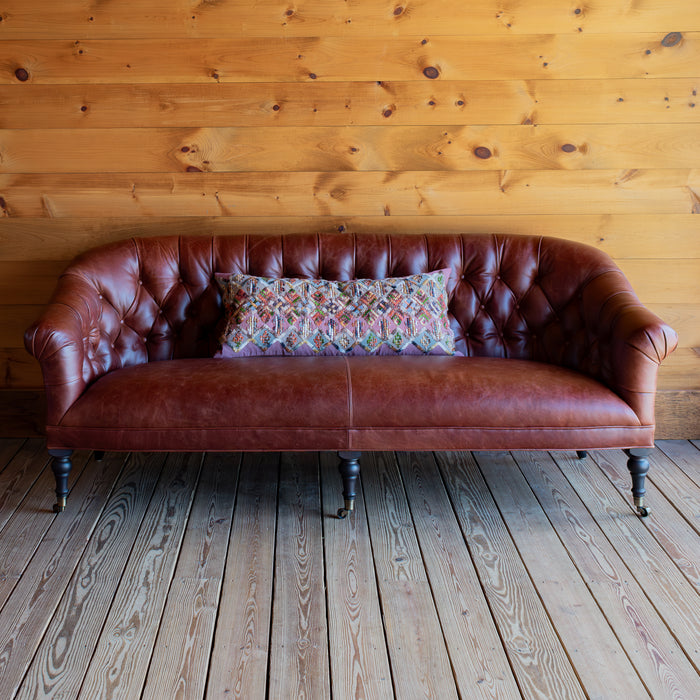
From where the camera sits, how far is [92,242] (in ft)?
9.81

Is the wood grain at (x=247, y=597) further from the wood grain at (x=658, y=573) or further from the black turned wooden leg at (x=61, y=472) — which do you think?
the wood grain at (x=658, y=573)

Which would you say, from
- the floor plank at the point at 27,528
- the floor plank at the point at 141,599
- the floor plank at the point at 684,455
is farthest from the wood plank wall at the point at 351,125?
the floor plank at the point at 141,599

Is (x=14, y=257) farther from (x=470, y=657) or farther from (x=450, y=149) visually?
(x=470, y=657)

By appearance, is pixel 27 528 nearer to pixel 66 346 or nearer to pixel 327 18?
pixel 66 346

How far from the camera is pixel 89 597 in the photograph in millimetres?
1858

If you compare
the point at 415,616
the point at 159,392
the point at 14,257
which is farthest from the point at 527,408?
the point at 14,257

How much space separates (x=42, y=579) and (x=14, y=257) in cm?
163

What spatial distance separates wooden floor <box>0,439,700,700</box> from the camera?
1.57 meters

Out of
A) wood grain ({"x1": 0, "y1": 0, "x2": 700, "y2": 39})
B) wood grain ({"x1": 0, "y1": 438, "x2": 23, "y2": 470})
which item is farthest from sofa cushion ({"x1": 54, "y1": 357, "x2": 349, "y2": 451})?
wood grain ({"x1": 0, "y1": 0, "x2": 700, "y2": 39})

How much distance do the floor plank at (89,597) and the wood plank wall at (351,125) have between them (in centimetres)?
113

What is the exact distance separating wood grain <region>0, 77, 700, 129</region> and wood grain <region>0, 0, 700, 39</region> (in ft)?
0.71

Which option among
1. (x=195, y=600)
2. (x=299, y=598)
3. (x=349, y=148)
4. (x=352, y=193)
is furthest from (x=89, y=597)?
(x=349, y=148)

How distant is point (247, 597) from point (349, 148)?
76.6 inches

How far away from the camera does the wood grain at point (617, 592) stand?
5.12 feet
